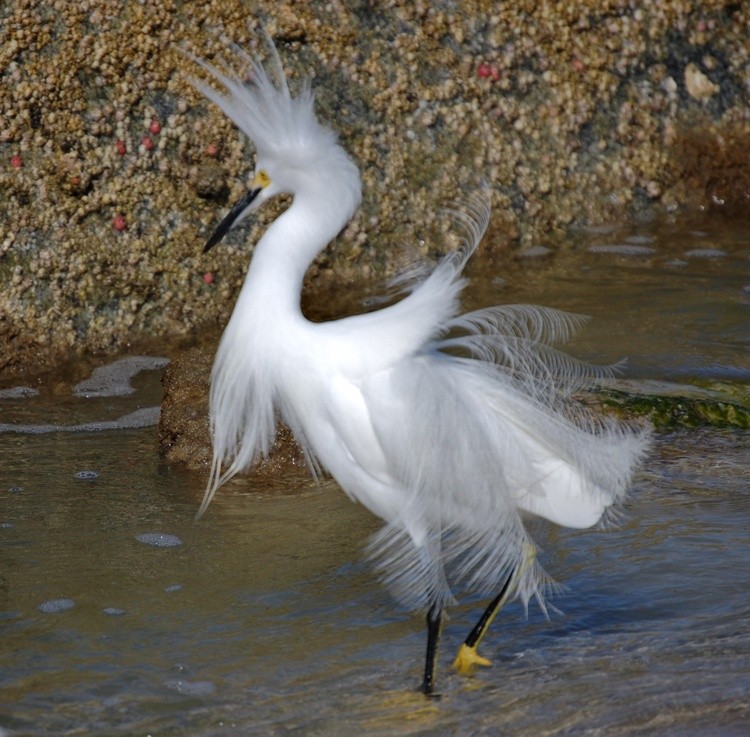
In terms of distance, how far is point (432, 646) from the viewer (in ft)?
10.6

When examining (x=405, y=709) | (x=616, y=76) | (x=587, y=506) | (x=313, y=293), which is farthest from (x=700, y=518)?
(x=616, y=76)

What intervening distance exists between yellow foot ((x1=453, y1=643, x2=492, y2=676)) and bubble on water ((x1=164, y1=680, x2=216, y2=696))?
2.28 ft

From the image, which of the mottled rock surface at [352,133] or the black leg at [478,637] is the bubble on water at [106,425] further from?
the black leg at [478,637]

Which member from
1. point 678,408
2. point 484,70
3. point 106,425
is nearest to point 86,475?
point 106,425

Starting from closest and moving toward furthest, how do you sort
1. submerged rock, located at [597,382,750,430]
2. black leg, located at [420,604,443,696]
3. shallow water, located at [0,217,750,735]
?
shallow water, located at [0,217,750,735] < black leg, located at [420,604,443,696] < submerged rock, located at [597,382,750,430]

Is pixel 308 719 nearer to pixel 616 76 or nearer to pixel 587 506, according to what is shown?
pixel 587 506

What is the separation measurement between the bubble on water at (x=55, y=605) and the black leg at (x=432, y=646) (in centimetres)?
107

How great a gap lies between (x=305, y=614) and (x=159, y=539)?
738mm

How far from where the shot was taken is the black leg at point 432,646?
3.16 meters

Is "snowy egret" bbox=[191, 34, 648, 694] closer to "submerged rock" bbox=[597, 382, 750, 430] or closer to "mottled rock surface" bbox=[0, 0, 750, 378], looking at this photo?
"submerged rock" bbox=[597, 382, 750, 430]

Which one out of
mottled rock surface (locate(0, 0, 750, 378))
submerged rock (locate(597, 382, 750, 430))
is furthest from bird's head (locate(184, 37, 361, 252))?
mottled rock surface (locate(0, 0, 750, 378))

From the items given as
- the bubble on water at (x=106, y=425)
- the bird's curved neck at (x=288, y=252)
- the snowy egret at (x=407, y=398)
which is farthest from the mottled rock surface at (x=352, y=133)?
the bird's curved neck at (x=288, y=252)

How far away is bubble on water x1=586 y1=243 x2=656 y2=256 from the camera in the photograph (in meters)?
6.70

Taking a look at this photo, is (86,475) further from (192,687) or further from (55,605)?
(192,687)
